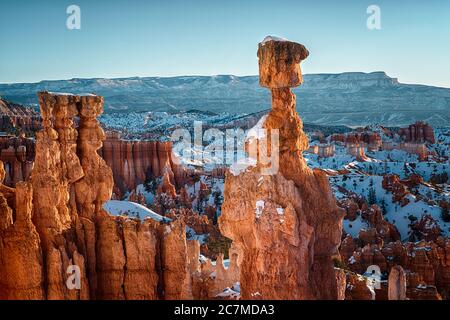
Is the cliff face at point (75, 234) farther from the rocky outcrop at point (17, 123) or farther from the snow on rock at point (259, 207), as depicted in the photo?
the rocky outcrop at point (17, 123)

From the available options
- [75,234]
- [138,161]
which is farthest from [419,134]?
[75,234]

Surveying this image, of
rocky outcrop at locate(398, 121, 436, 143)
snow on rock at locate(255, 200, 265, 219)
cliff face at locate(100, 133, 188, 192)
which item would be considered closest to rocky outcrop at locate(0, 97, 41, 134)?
cliff face at locate(100, 133, 188, 192)

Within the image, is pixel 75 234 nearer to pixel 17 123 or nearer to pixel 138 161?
pixel 138 161

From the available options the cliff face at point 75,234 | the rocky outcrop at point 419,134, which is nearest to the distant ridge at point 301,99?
the rocky outcrop at point 419,134

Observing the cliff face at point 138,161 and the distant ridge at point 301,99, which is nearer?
the cliff face at point 138,161

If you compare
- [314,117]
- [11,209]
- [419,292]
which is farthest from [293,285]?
[314,117]

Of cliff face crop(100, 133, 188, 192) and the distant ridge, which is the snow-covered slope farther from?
the distant ridge
